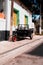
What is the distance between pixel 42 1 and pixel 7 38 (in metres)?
32.5

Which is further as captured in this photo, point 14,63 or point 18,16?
point 18,16

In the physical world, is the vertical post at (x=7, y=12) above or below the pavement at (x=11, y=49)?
above

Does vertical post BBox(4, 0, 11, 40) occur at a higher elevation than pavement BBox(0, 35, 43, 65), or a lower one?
higher

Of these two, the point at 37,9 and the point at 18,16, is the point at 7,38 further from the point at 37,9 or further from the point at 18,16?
the point at 37,9

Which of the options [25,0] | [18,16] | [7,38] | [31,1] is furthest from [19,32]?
[31,1]

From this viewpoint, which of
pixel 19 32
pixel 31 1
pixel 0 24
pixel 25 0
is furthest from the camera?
pixel 31 1

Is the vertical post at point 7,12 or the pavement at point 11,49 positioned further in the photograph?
the vertical post at point 7,12

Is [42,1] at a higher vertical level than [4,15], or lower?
higher

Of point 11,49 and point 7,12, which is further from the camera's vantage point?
point 7,12

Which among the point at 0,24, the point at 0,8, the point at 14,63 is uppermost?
the point at 0,8

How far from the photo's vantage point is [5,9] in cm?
2442

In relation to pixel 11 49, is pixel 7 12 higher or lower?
higher

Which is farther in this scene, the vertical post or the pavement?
the vertical post

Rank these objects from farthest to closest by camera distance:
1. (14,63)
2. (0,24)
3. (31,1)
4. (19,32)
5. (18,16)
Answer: (31,1)
(18,16)
(19,32)
(0,24)
(14,63)
